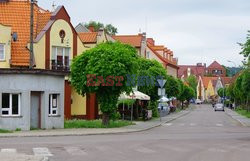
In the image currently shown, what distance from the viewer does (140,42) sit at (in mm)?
77000

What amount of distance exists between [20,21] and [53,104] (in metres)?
14.4

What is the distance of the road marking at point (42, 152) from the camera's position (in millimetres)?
18172

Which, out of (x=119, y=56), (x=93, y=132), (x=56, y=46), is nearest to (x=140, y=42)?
(x=56, y=46)

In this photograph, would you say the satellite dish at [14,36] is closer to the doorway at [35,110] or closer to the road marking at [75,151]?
the doorway at [35,110]

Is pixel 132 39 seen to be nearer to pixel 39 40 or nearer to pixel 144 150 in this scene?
pixel 39 40

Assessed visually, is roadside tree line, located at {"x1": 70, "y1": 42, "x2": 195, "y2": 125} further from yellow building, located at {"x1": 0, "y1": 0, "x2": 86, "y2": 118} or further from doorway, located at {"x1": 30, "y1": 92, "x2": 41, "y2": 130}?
yellow building, located at {"x1": 0, "y1": 0, "x2": 86, "y2": 118}

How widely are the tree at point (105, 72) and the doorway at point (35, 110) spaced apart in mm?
3786

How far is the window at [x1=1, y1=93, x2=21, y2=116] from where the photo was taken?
31.3 m

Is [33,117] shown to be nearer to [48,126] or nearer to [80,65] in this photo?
[48,126]

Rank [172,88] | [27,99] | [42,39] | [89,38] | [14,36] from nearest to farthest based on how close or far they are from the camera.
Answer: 1. [27,99]
2. [14,36]
3. [42,39]
4. [89,38]
5. [172,88]

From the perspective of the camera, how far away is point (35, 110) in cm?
3253

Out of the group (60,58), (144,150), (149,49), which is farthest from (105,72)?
(149,49)

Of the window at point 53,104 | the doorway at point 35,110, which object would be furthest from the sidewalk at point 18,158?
the window at point 53,104

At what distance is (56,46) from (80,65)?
1013 cm
